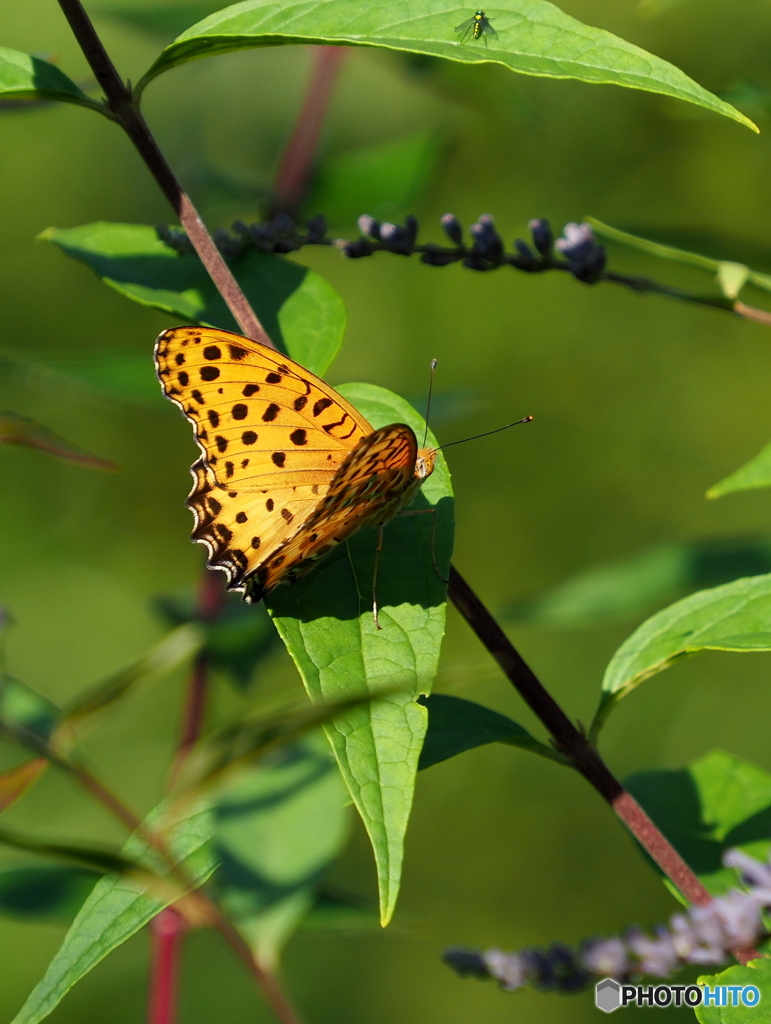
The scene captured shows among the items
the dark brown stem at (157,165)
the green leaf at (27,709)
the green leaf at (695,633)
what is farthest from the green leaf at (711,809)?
the green leaf at (27,709)

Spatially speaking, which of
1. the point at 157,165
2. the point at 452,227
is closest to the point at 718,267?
the point at 452,227

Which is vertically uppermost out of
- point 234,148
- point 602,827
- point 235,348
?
point 235,348

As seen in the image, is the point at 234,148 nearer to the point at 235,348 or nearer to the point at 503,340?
the point at 503,340

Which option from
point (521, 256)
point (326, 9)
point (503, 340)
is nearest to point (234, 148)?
point (503, 340)

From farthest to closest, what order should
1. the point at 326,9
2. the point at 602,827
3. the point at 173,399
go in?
the point at 602,827
the point at 173,399
the point at 326,9

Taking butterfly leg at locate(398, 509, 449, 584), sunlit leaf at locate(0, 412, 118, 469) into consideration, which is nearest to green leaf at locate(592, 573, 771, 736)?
butterfly leg at locate(398, 509, 449, 584)

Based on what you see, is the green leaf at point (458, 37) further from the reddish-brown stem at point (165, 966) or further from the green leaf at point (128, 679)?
the reddish-brown stem at point (165, 966)
